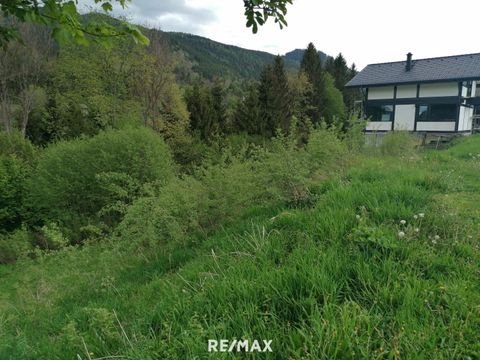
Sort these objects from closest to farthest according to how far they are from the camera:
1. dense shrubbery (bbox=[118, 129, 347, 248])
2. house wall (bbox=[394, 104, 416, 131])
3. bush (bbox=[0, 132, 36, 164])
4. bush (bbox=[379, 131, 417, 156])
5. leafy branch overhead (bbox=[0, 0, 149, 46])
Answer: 1. leafy branch overhead (bbox=[0, 0, 149, 46])
2. dense shrubbery (bbox=[118, 129, 347, 248])
3. bush (bbox=[379, 131, 417, 156])
4. bush (bbox=[0, 132, 36, 164])
5. house wall (bbox=[394, 104, 416, 131])

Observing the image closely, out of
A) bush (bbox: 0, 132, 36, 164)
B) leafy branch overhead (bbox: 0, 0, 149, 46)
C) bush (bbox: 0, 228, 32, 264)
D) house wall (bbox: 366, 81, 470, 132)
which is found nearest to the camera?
leafy branch overhead (bbox: 0, 0, 149, 46)

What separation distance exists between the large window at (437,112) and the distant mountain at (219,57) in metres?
47.2

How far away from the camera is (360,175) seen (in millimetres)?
4797

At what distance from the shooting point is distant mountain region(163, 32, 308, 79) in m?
75.0

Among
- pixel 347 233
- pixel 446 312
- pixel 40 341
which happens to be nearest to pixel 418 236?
pixel 347 233

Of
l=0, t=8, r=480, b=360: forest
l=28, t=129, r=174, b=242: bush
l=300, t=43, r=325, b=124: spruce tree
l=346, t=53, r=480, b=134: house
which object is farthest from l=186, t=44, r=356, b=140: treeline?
l=0, t=8, r=480, b=360: forest

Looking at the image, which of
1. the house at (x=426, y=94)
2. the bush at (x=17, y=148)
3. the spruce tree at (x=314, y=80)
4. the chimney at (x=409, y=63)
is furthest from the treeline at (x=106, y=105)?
the spruce tree at (x=314, y=80)

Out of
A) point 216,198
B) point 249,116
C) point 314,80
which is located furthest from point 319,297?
point 314,80

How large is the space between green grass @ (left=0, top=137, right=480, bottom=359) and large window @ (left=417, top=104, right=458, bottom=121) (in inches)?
1065

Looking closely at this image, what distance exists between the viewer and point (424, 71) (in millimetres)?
28234

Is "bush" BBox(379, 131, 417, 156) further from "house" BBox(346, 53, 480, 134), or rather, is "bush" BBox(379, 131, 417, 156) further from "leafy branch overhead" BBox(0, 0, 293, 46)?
"house" BBox(346, 53, 480, 134)

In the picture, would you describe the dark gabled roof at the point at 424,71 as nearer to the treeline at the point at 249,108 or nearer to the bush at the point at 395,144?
the treeline at the point at 249,108

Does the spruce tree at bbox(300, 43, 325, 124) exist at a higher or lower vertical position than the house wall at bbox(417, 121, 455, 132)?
higher

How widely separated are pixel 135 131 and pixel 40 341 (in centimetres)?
1034
